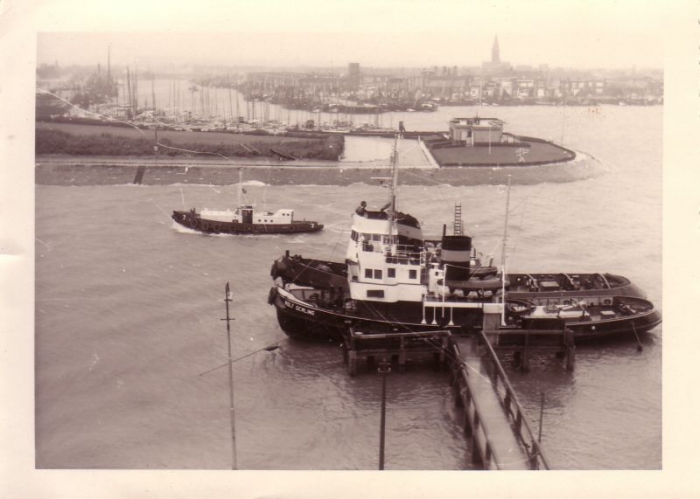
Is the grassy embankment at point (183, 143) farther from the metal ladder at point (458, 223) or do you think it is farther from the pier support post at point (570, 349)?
the pier support post at point (570, 349)

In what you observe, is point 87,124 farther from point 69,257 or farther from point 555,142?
point 555,142

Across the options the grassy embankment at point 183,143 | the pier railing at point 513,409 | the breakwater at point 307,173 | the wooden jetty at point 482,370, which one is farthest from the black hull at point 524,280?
the breakwater at point 307,173

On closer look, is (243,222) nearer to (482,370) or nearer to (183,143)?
(183,143)

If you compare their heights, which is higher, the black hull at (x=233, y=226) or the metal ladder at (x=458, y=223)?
the metal ladder at (x=458, y=223)

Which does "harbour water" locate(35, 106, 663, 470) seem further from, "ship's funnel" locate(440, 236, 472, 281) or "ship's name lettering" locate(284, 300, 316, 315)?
"ship's funnel" locate(440, 236, 472, 281)
